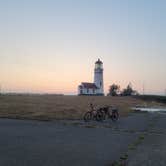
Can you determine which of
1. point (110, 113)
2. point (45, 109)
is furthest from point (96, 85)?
point (110, 113)

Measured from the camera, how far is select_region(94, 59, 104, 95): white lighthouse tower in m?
94.3

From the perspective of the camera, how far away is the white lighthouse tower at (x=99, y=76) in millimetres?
94275

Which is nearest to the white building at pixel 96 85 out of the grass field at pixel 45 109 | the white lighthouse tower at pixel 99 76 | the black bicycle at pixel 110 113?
the white lighthouse tower at pixel 99 76

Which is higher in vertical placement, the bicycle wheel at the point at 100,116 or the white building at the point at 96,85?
Result: the white building at the point at 96,85

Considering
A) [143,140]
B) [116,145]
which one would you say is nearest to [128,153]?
[116,145]

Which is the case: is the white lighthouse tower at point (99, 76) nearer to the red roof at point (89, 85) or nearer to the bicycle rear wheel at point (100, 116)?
the red roof at point (89, 85)

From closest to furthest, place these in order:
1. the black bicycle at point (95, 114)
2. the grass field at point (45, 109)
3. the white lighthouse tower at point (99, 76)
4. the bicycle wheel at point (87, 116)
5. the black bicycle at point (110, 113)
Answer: the bicycle wheel at point (87, 116) < the black bicycle at point (95, 114) < the black bicycle at point (110, 113) < the grass field at point (45, 109) < the white lighthouse tower at point (99, 76)

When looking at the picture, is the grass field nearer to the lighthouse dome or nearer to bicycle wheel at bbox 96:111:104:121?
bicycle wheel at bbox 96:111:104:121

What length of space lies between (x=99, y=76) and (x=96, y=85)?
380 centimetres

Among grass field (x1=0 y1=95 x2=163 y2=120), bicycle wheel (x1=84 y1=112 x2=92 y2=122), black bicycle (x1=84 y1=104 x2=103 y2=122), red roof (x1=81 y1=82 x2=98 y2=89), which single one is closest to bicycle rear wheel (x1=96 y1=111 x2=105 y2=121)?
black bicycle (x1=84 y1=104 x2=103 y2=122)

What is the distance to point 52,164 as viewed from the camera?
7.43 metres

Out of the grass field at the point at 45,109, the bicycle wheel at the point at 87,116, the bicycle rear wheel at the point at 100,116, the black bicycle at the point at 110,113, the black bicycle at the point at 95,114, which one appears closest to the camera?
the bicycle wheel at the point at 87,116

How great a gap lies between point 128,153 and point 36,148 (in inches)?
108

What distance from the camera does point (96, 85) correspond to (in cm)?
9800
